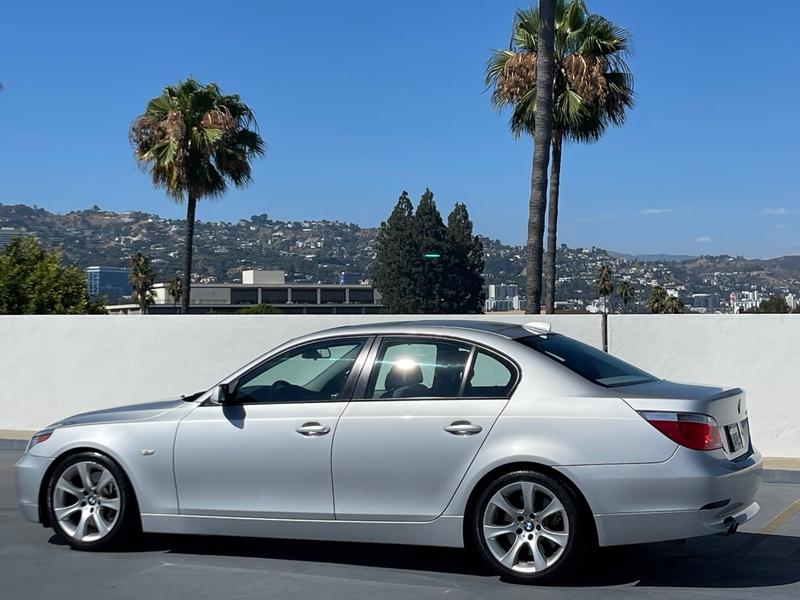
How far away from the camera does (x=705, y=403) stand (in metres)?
6.15

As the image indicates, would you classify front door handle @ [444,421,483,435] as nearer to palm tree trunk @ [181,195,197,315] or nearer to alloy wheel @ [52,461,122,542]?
alloy wheel @ [52,461,122,542]

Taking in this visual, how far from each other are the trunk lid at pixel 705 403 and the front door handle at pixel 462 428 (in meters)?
0.89

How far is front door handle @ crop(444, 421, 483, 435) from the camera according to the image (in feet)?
20.8

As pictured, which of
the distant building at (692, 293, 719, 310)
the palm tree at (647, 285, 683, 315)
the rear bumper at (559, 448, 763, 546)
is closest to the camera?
the rear bumper at (559, 448, 763, 546)

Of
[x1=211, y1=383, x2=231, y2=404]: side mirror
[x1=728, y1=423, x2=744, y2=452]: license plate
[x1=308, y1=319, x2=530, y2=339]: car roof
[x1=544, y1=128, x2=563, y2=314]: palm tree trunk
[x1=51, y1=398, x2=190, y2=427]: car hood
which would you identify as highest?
[x1=544, y1=128, x2=563, y2=314]: palm tree trunk

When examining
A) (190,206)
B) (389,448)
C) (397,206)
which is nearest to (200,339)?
(389,448)

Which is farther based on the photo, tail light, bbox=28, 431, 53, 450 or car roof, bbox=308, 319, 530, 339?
tail light, bbox=28, 431, 53, 450

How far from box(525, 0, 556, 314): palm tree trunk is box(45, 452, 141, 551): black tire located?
438 inches

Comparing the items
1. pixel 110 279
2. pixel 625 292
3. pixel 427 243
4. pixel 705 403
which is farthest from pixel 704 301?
pixel 705 403

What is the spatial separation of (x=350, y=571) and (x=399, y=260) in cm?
8100

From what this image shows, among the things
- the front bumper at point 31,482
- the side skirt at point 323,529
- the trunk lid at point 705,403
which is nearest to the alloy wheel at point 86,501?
the front bumper at point 31,482

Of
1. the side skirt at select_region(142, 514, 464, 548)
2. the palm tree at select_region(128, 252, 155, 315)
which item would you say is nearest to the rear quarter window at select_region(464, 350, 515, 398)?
the side skirt at select_region(142, 514, 464, 548)

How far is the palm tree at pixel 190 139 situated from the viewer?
27406mm

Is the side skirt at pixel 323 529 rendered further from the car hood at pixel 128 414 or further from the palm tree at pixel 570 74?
the palm tree at pixel 570 74
